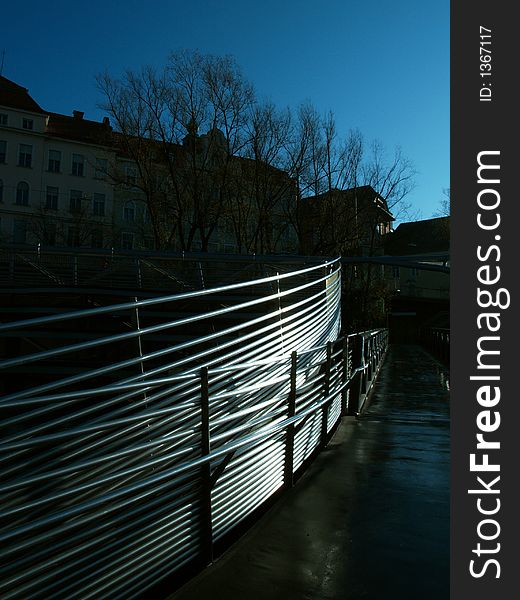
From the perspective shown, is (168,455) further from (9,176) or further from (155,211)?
(9,176)

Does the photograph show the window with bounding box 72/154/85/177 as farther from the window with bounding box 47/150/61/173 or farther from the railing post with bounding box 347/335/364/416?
the railing post with bounding box 347/335/364/416

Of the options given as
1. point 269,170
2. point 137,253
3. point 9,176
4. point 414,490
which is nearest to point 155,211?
point 269,170

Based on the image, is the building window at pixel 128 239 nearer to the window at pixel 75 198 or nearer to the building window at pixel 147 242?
the window at pixel 75 198

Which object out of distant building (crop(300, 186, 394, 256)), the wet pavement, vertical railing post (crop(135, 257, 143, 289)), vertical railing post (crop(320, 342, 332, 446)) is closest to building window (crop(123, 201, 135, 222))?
distant building (crop(300, 186, 394, 256))

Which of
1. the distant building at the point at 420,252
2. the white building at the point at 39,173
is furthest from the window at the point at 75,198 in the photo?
the distant building at the point at 420,252

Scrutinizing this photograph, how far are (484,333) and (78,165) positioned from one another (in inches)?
2192

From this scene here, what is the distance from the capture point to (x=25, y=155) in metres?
52.4

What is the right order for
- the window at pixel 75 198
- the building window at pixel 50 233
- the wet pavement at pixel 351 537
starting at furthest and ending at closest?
the window at pixel 75 198 → the building window at pixel 50 233 → the wet pavement at pixel 351 537

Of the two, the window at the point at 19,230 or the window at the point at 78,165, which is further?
the window at the point at 78,165

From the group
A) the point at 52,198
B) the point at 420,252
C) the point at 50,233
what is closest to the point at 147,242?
the point at 50,233

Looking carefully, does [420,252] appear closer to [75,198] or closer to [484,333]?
[75,198]

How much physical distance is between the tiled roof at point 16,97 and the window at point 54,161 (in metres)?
3.71

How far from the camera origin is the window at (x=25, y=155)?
170 feet

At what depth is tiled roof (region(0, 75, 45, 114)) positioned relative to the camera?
172 feet
